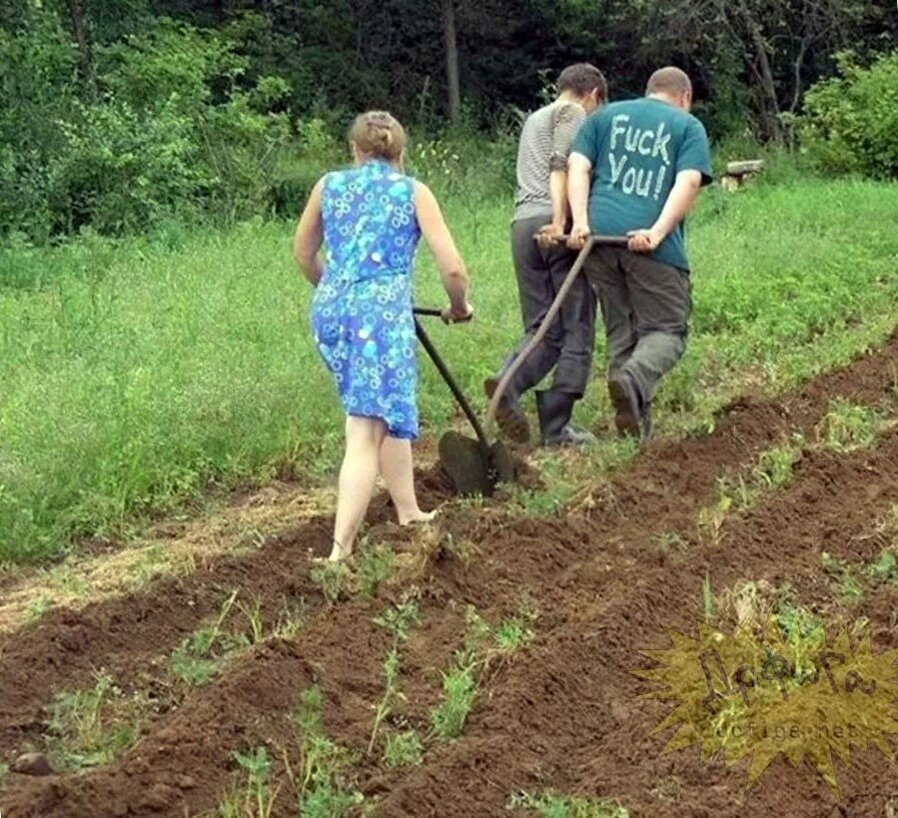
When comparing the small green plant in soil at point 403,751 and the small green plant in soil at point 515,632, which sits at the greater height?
the small green plant in soil at point 403,751

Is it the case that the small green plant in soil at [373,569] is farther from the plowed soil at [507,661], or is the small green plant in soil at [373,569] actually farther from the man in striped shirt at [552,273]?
the man in striped shirt at [552,273]

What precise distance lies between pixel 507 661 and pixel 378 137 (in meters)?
2.20

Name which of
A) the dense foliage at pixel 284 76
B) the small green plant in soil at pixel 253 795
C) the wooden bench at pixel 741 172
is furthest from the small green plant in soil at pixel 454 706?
the wooden bench at pixel 741 172

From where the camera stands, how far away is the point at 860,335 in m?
10.7

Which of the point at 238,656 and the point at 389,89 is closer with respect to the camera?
the point at 238,656

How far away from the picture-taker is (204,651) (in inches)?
208

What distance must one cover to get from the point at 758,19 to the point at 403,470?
23905mm

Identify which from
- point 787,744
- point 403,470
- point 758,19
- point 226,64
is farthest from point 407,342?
point 758,19

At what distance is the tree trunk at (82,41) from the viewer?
21891 mm

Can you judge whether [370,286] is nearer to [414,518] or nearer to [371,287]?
[371,287]

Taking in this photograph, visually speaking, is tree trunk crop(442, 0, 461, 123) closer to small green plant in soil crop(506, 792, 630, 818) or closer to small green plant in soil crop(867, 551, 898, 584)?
small green plant in soil crop(867, 551, 898, 584)

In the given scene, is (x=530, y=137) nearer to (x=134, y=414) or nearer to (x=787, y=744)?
(x=134, y=414)

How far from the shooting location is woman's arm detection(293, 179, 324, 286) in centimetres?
630

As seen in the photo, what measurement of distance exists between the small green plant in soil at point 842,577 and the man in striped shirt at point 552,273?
2412 mm
